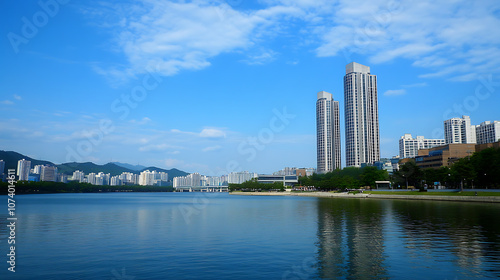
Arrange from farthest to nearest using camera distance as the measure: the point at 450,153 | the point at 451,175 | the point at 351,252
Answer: the point at 450,153 < the point at 451,175 < the point at 351,252

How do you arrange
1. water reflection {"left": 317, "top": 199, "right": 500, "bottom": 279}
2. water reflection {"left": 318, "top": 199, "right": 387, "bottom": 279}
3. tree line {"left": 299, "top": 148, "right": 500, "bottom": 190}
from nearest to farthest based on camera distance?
1. water reflection {"left": 317, "top": 199, "right": 500, "bottom": 279}
2. water reflection {"left": 318, "top": 199, "right": 387, "bottom": 279}
3. tree line {"left": 299, "top": 148, "right": 500, "bottom": 190}

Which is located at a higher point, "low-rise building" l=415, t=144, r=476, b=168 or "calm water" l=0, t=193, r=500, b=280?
"low-rise building" l=415, t=144, r=476, b=168

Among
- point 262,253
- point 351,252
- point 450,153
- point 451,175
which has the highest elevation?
point 450,153

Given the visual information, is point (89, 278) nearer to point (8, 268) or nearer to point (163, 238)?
point (8, 268)

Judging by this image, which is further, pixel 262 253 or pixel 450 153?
pixel 450 153

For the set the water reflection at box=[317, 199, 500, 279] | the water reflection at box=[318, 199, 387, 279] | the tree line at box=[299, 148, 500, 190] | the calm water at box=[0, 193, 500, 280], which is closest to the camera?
the water reflection at box=[317, 199, 500, 279]

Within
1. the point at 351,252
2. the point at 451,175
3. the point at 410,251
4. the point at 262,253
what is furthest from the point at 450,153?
the point at 262,253

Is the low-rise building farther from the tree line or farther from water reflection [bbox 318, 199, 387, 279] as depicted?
water reflection [bbox 318, 199, 387, 279]

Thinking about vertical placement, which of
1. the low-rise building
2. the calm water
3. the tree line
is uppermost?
the low-rise building

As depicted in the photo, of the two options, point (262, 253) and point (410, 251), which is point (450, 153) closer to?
point (410, 251)

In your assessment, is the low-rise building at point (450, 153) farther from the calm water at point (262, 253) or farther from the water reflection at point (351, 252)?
the water reflection at point (351, 252)

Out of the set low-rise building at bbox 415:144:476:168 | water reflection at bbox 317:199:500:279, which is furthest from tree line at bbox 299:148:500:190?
water reflection at bbox 317:199:500:279

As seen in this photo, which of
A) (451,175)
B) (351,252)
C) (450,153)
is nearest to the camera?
(351,252)

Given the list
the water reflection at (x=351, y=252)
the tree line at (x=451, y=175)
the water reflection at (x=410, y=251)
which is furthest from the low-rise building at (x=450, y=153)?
the water reflection at (x=351, y=252)
